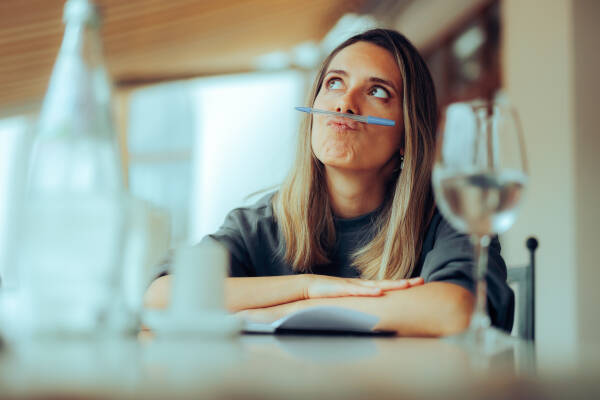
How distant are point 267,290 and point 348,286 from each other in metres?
0.20

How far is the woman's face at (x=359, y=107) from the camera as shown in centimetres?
161

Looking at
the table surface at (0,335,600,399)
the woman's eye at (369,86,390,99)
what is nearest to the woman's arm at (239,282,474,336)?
the table surface at (0,335,600,399)

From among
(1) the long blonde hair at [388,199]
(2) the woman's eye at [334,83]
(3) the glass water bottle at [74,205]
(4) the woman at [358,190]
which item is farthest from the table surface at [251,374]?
(2) the woman's eye at [334,83]

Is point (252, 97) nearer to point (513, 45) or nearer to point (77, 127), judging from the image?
point (513, 45)

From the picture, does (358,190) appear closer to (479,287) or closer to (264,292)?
(264,292)

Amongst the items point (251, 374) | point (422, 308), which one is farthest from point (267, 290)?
point (251, 374)

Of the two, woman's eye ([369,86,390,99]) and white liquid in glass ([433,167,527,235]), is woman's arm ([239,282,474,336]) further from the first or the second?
woman's eye ([369,86,390,99])

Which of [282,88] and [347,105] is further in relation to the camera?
[282,88]

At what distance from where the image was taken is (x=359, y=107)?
1.65 metres

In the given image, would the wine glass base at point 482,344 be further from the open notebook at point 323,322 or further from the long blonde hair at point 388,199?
the long blonde hair at point 388,199

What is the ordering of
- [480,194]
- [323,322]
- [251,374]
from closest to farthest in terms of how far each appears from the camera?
[251,374] → [480,194] → [323,322]

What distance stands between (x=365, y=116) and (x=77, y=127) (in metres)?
1.17

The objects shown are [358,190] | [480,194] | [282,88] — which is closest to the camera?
[480,194]

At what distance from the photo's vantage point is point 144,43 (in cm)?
552
